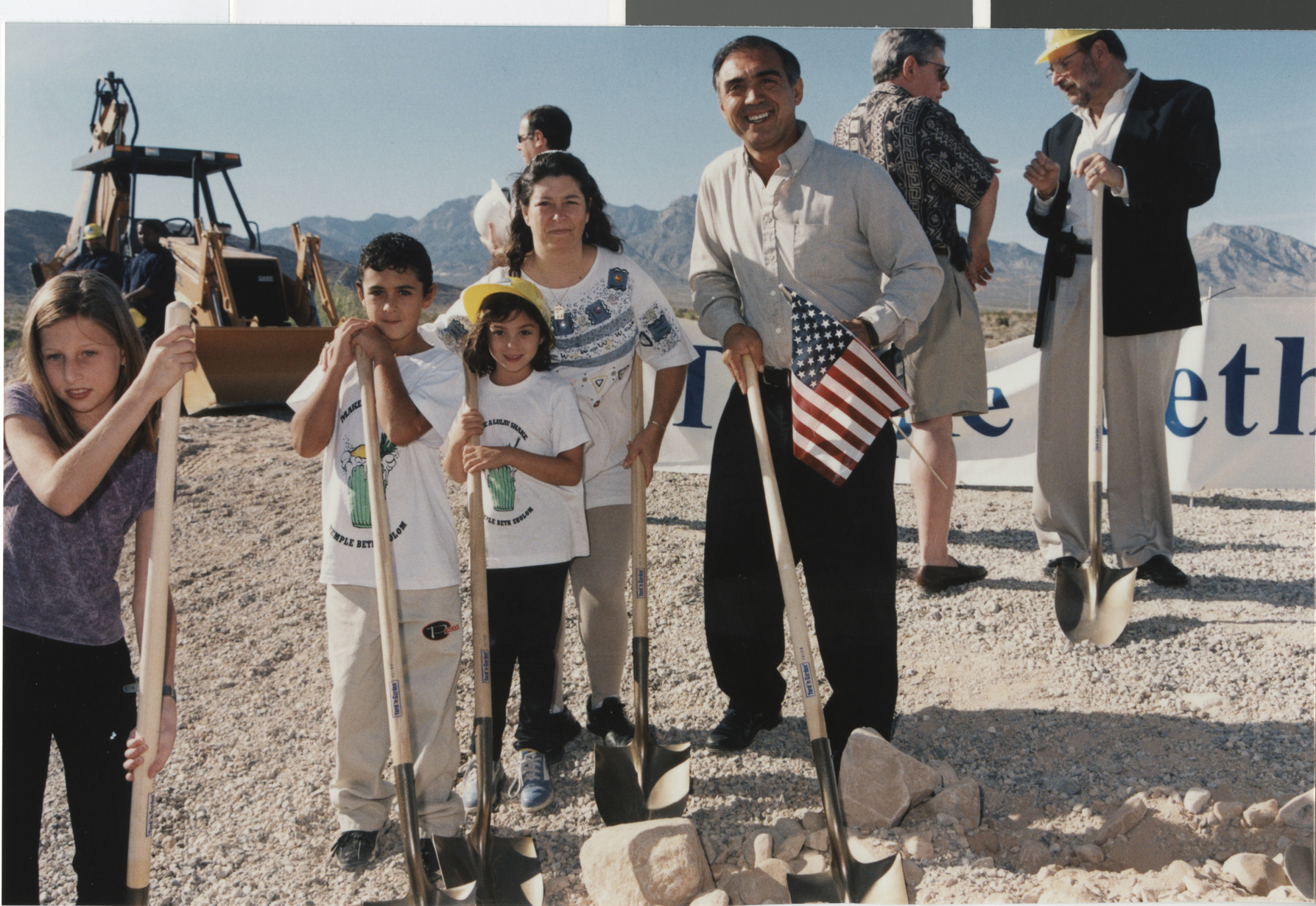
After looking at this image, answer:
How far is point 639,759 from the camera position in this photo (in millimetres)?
2951

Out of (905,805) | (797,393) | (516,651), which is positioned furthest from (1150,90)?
(516,651)

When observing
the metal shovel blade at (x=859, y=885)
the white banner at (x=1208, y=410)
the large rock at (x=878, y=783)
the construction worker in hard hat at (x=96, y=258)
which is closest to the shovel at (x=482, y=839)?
the metal shovel blade at (x=859, y=885)

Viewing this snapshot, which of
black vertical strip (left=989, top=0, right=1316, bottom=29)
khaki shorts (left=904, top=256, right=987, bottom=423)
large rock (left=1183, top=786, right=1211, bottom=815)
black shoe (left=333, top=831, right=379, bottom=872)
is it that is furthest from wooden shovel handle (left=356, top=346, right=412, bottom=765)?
black vertical strip (left=989, top=0, right=1316, bottom=29)

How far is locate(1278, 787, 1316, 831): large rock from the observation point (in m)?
2.75

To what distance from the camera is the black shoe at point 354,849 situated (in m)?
2.70

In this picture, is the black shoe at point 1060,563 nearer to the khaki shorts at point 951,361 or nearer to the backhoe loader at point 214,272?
the khaki shorts at point 951,361

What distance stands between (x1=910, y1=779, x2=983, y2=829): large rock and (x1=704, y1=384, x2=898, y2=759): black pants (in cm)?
25

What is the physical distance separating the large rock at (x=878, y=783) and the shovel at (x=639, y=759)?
440mm

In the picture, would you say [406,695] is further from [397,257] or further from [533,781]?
[397,257]

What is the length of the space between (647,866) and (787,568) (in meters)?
0.82

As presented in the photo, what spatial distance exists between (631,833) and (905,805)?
0.73 metres

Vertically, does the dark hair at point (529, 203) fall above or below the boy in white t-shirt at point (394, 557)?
above

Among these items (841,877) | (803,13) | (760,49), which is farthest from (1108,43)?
(841,877)

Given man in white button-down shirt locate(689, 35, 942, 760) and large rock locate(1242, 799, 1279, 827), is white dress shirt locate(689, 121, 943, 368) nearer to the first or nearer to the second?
man in white button-down shirt locate(689, 35, 942, 760)
